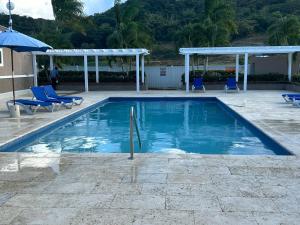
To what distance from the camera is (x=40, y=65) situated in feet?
85.4

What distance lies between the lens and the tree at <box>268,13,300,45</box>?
24672 mm

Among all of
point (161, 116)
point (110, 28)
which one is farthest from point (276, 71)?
point (110, 28)

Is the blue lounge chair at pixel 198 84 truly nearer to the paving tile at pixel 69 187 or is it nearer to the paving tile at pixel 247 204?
the paving tile at pixel 69 187

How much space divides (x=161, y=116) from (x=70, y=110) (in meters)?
3.24

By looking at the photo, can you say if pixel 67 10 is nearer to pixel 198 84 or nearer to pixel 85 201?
pixel 198 84

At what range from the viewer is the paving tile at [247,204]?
12.8 ft

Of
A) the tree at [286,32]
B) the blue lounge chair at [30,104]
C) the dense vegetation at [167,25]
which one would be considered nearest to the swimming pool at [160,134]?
the blue lounge chair at [30,104]

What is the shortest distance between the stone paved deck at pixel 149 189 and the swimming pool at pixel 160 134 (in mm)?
1679

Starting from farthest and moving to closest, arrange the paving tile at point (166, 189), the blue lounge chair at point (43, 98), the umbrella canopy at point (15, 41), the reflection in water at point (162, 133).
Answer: the blue lounge chair at point (43, 98), the umbrella canopy at point (15, 41), the reflection in water at point (162, 133), the paving tile at point (166, 189)

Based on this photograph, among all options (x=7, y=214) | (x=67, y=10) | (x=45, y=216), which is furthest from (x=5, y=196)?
(x=67, y=10)

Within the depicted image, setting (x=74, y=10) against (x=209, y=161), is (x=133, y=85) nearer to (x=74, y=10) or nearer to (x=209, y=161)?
(x=74, y=10)

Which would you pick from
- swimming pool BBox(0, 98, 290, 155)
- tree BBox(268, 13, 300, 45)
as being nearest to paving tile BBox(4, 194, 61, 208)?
swimming pool BBox(0, 98, 290, 155)

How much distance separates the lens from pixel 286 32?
25141mm

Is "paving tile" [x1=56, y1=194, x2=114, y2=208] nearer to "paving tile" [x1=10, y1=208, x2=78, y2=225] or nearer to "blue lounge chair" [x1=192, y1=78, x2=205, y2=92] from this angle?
"paving tile" [x1=10, y1=208, x2=78, y2=225]
